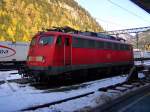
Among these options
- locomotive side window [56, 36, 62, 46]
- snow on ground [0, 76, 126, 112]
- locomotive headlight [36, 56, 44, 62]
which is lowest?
snow on ground [0, 76, 126, 112]

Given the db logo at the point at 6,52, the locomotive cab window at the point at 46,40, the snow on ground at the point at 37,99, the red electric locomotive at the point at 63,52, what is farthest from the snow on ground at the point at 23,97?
the db logo at the point at 6,52

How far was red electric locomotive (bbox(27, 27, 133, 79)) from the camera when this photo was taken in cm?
1794

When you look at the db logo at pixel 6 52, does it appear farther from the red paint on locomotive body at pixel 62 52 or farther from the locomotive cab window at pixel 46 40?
the locomotive cab window at pixel 46 40

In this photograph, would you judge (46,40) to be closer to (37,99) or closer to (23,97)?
(23,97)

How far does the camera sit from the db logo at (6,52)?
106 ft

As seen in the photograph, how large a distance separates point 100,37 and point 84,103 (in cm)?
1306

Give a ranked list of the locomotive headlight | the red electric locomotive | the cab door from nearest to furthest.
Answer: the red electric locomotive
the locomotive headlight
the cab door

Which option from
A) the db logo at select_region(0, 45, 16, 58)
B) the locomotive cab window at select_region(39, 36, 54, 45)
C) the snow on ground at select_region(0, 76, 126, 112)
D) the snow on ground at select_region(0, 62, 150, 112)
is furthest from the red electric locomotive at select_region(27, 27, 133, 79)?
the db logo at select_region(0, 45, 16, 58)

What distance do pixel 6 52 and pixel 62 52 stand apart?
15632 mm

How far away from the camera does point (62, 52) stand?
1855cm

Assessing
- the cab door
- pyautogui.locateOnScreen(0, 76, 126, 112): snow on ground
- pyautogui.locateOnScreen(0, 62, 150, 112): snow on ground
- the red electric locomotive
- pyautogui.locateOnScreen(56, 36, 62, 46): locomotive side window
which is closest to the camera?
pyautogui.locateOnScreen(0, 62, 150, 112): snow on ground

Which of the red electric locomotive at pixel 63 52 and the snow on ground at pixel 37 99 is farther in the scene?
the red electric locomotive at pixel 63 52

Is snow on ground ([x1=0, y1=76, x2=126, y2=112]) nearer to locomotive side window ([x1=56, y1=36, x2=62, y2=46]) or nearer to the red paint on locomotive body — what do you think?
the red paint on locomotive body

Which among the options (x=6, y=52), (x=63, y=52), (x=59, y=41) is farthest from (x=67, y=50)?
(x=6, y=52)
